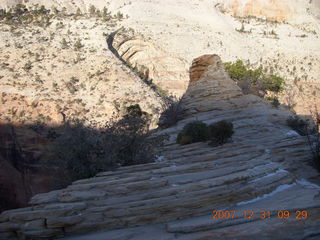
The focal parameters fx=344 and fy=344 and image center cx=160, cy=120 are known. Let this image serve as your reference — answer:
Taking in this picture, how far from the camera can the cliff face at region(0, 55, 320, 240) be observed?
4230 mm

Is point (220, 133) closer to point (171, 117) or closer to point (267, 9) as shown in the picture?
point (171, 117)

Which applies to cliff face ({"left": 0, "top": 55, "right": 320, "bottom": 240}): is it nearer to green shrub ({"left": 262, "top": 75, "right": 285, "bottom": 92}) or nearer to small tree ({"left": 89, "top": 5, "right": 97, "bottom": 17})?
green shrub ({"left": 262, "top": 75, "right": 285, "bottom": 92})

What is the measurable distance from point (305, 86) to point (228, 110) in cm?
2489

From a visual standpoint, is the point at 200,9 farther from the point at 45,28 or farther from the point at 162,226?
the point at 162,226

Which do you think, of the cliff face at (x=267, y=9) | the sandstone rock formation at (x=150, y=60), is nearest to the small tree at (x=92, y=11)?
→ the sandstone rock formation at (x=150, y=60)

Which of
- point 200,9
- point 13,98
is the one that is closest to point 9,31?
point 13,98

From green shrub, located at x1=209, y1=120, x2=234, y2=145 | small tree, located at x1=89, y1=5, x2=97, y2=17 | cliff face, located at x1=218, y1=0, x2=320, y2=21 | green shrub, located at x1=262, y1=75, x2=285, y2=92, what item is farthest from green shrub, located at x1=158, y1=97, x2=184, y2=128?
cliff face, located at x1=218, y1=0, x2=320, y2=21

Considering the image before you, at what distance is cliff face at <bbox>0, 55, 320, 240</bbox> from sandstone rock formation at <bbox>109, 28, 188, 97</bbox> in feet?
86.9

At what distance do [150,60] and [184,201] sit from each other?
32259 millimetres

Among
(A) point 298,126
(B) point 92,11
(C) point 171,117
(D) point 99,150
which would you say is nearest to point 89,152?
(D) point 99,150

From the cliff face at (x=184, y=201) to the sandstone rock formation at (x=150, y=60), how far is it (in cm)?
2647

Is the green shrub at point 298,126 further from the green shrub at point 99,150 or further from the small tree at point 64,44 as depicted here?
the small tree at point 64,44

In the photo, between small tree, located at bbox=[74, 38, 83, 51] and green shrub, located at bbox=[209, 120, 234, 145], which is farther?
small tree, located at bbox=[74, 38, 83, 51]
